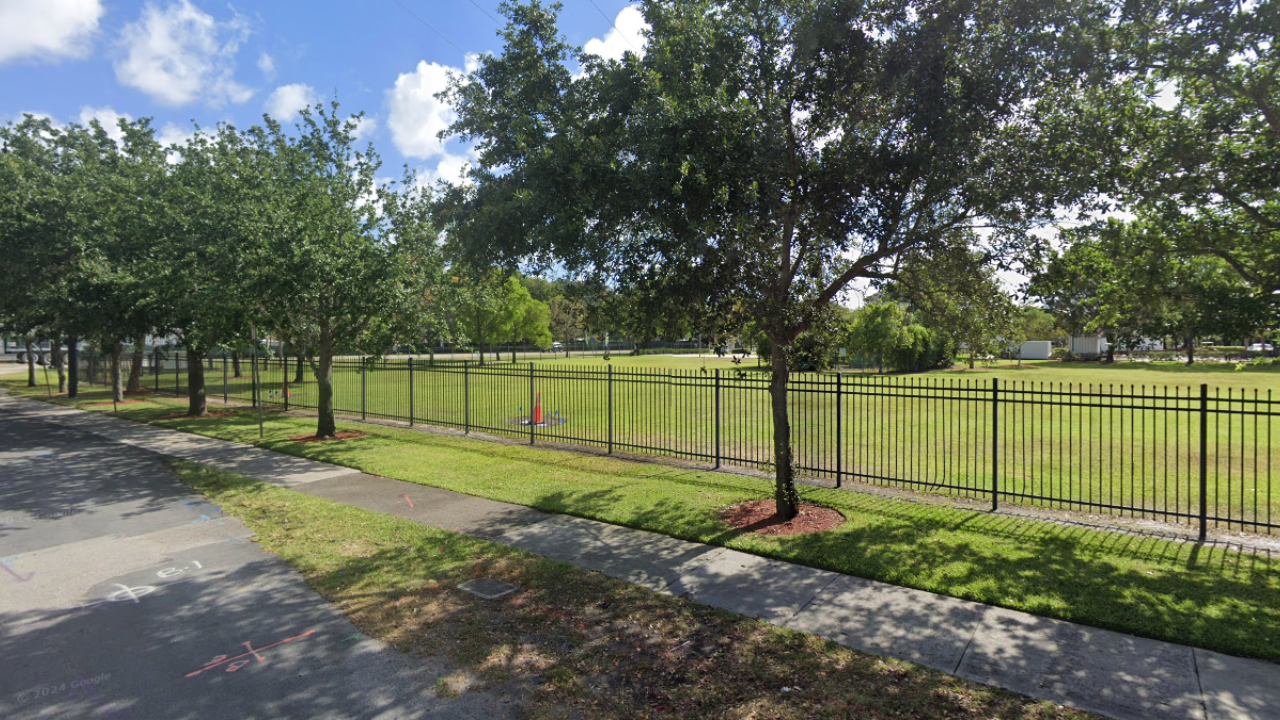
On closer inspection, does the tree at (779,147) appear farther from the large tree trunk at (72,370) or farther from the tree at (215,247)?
the large tree trunk at (72,370)

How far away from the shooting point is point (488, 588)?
18.9ft

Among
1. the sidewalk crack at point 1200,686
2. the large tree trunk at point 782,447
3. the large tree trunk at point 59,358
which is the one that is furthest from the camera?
the large tree trunk at point 59,358

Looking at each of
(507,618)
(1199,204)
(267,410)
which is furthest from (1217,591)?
(267,410)

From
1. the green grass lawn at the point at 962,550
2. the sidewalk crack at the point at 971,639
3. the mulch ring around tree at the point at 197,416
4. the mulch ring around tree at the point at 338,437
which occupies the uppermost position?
the mulch ring around tree at the point at 197,416

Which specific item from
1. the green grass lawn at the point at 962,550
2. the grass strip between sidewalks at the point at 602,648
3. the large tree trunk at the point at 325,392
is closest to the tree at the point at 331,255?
the large tree trunk at the point at 325,392

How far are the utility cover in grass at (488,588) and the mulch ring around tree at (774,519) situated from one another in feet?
9.42

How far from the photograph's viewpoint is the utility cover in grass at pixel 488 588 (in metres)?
5.62

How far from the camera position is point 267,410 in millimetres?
20016

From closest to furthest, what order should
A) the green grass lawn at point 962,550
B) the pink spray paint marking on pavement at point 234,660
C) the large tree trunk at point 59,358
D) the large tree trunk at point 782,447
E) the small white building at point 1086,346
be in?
the pink spray paint marking on pavement at point 234,660 < the green grass lawn at point 962,550 < the large tree trunk at point 782,447 < the large tree trunk at point 59,358 < the small white building at point 1086,346

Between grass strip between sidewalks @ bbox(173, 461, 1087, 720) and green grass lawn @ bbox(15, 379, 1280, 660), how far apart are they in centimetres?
163

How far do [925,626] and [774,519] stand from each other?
286cm

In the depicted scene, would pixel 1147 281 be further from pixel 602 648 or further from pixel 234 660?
pixel 234 660

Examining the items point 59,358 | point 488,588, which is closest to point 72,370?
point 59,358

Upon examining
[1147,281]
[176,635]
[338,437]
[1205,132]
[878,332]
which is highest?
[1205,132]
